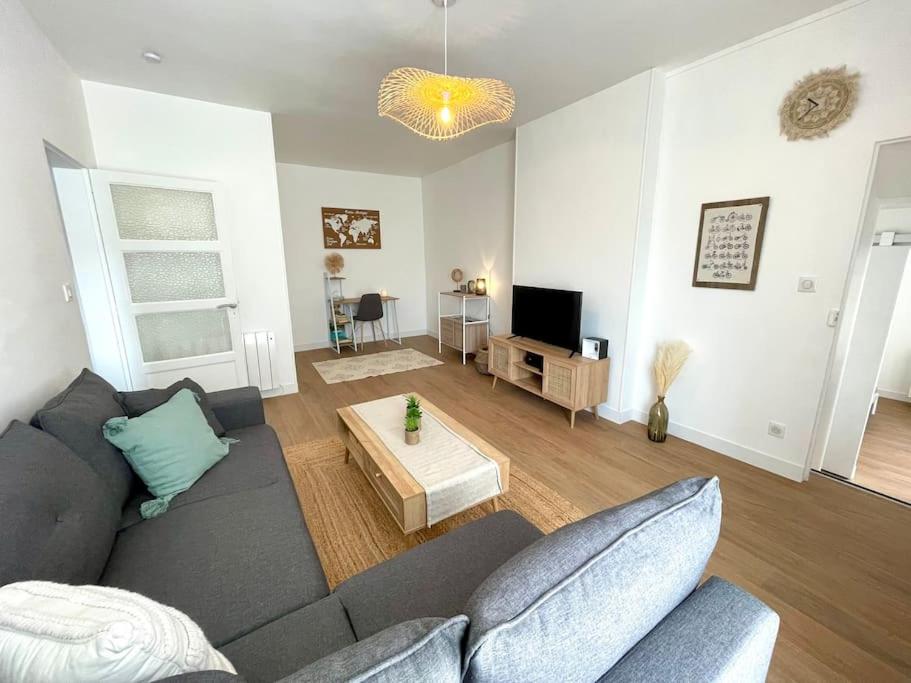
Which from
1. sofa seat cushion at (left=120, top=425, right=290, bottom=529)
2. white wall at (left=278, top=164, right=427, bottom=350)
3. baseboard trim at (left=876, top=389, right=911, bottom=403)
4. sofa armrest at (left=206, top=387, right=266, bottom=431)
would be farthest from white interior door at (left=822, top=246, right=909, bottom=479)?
white wall at (left=278, top=164, right=427, bottom=350)

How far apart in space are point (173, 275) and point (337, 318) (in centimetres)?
254

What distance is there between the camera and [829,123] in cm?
200

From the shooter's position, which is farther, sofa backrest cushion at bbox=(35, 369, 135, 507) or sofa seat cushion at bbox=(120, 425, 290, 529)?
→ sofa seat cushion at bbox=(120, 425, 290, 529)

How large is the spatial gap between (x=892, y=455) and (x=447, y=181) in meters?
5.25

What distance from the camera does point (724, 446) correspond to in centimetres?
261

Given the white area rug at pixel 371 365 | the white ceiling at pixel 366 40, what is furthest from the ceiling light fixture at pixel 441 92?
the white area rug at pixel 371 365

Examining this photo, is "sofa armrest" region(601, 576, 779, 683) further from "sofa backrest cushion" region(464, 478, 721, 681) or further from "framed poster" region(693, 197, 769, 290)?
"framed poster" region(693, 197, 769, 290)

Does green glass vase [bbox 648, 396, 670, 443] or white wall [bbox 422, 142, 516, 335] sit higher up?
white wall [bbox 422, 142, 516, 335]

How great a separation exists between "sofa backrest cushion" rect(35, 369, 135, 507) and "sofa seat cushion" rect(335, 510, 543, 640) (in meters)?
1.03

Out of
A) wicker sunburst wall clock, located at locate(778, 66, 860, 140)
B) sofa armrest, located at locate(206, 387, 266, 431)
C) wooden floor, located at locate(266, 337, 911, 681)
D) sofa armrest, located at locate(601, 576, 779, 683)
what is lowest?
wooden floor, located at locate(266, 337, 911, 681)

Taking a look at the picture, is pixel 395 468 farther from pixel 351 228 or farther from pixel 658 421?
pixel 351 228

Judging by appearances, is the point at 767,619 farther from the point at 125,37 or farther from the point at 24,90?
the point at 125,37

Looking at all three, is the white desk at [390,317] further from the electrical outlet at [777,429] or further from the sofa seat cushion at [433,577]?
the sofa seat cushion at [433,577]

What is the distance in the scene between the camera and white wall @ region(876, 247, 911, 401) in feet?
11.2
